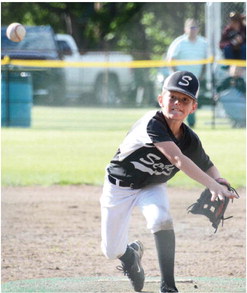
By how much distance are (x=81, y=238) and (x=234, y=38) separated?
8.87m

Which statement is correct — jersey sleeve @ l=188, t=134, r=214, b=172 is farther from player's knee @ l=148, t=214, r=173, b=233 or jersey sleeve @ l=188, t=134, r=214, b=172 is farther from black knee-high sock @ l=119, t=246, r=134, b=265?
black knee-high sock @ l=119, t=246, r=134, b=265

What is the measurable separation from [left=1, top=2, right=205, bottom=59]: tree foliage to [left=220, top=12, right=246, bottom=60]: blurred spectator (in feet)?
48.9

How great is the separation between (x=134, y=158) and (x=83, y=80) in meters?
14.6

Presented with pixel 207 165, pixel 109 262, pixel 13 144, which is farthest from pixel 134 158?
pixel 13 144

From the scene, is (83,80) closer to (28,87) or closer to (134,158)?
(28,87)

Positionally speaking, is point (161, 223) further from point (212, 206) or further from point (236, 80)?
point (236, 80)

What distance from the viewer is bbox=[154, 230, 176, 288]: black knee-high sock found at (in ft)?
16.1

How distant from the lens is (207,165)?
209 inches

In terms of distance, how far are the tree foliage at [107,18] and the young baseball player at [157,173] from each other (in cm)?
2561

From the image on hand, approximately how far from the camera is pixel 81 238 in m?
7.28

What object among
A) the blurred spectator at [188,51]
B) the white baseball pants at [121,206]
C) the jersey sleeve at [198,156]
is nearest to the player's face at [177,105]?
the jersey sleeve at [198,156]

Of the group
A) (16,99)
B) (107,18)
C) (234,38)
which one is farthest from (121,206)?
(107,18)

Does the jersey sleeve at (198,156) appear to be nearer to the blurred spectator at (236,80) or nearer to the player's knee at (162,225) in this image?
the player's knee at (162,225)

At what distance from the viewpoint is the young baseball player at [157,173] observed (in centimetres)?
488
